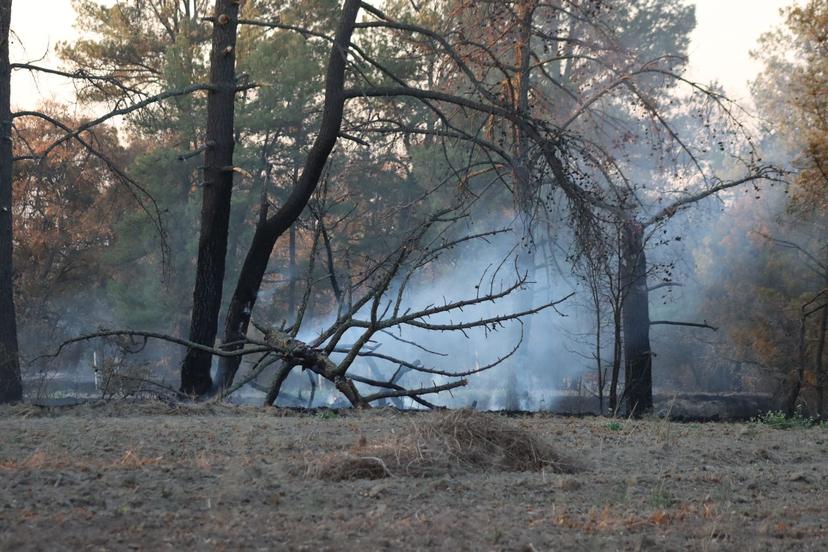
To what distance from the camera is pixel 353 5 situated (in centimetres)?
1205

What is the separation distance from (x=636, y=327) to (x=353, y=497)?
1178 cm

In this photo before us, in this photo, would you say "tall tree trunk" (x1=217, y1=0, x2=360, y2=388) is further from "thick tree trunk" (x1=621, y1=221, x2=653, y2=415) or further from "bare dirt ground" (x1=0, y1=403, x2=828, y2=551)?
"bare dirt ground" (x1=0, y1=403, x2=828, y2=551)

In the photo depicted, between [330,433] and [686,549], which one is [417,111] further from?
[686,549]

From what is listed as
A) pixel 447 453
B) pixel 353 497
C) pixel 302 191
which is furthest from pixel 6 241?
pixel 353 497

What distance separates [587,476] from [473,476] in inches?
27.9

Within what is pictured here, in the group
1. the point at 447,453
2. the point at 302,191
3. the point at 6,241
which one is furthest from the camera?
the point at 6,241

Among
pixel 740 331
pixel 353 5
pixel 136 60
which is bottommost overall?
pixel 740 331

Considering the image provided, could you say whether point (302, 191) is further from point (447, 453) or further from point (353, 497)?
point (353, 497)

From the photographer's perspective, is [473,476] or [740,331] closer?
[473,476]

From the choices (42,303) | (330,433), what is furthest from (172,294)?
(330,433)

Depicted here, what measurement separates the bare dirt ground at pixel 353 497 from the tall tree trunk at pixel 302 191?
17.6ft

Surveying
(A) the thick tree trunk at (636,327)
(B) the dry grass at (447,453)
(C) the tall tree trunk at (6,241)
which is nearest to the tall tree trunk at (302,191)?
(C) the tall tree trunk at (6,241)

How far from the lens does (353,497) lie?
187 inches

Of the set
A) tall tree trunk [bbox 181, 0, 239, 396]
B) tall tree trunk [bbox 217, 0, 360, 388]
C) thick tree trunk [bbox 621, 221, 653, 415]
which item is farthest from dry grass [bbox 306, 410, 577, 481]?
thick tree trunk [bbox 621, 221, 653, 415]
